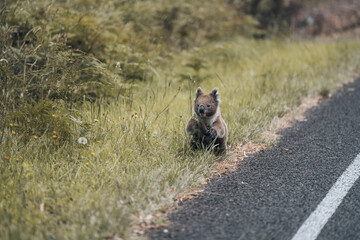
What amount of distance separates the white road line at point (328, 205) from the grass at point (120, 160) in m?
1.21

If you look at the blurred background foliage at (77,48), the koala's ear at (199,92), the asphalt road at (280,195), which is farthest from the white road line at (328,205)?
the blurred background foliage at (77,48)

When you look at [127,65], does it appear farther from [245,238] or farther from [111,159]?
[245,238]

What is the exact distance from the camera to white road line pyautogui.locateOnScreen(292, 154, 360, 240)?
2994 mm

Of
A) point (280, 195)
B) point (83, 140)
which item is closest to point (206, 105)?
point (280, 195)

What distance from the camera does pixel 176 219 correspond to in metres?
3.23

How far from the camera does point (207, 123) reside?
13.8ft

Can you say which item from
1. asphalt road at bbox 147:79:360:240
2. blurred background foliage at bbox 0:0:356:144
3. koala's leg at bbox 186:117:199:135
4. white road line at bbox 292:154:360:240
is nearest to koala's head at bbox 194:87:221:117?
koala's leg at bbox 186:117:199:135

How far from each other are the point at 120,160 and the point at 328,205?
2.16 metres

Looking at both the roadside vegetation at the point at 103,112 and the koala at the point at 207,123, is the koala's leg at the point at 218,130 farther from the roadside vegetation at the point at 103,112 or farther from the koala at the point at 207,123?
the roadside vegetation at the point at 103,112

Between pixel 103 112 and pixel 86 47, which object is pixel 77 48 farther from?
pixel 103 112

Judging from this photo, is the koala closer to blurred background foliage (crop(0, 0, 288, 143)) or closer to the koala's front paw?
the koala's front paw

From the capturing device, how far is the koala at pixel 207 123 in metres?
4.11

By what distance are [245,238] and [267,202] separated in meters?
0.65

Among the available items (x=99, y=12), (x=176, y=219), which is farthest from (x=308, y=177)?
(x=99, y=12)
